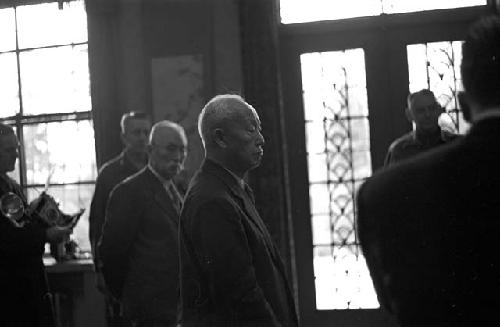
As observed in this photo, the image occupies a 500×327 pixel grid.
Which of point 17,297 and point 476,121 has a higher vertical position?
point 476,121

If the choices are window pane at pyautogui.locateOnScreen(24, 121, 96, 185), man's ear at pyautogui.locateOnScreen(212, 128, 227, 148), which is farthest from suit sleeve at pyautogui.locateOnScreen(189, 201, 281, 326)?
window pane at pyautogui.locateOnScreen(24, 121, 96, 185)

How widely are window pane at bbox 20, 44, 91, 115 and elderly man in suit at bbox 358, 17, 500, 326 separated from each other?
22.0ft

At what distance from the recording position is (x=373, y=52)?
A: 7742 mm

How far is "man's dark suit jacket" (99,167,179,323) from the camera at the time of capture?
5219 millimetres

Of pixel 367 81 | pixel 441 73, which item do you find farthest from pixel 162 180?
pixel 441 73

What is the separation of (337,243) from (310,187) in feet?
1.55

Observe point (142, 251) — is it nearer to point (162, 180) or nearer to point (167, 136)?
point (162, 180)

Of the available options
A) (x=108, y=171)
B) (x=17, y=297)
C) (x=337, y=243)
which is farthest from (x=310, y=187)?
(x=17, y=297)

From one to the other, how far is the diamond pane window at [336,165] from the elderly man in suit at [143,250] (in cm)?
255

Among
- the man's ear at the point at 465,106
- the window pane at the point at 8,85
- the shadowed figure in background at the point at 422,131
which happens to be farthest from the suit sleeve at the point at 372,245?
the window pane at the point at 8,85

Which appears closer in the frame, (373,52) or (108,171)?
Result: (108,171)

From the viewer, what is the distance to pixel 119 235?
5.28 meters

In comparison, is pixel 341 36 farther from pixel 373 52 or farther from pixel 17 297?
pixel 17 297

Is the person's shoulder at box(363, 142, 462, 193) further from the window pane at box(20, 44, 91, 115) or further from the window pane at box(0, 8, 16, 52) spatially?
the window pane at box(0, 8, 16, 52)
